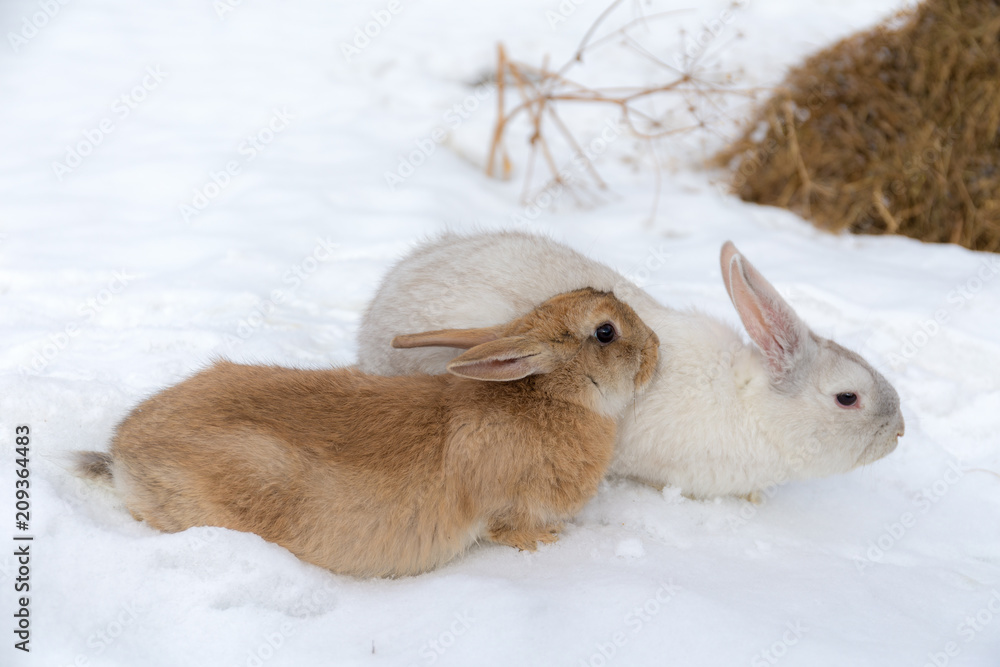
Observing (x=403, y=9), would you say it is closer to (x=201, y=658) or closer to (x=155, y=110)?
(x=155, y=110)

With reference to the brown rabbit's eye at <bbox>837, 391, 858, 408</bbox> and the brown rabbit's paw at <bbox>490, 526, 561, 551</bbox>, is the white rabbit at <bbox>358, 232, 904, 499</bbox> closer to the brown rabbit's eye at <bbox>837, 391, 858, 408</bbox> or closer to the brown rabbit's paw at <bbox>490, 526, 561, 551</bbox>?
the brown rabbit's eye at <bbox>837, 391, 858, 408</bbox>

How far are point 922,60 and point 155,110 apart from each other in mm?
6546

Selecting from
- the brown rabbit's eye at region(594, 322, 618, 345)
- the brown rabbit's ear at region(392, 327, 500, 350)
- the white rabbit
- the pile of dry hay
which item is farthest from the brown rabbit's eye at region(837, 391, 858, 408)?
the pile of dry hay

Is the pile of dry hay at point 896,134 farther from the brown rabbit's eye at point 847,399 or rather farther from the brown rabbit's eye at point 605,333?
the brown rabbit's eye at point 605,333

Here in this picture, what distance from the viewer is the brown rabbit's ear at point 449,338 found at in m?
3.03

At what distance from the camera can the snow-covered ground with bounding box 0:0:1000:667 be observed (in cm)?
260

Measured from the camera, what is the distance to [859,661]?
8.16ft

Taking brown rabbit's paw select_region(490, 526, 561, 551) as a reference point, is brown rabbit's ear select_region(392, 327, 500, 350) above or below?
above

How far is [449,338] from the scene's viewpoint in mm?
3082

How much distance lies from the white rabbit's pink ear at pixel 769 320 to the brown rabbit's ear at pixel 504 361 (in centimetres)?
98

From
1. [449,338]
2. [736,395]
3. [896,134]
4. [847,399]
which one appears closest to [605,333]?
[449,338]

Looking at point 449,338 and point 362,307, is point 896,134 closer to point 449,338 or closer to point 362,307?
point 362,307

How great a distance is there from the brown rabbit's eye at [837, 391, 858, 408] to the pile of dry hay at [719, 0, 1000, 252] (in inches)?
124

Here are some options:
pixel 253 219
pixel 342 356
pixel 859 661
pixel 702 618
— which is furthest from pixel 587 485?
pixel 253 219
